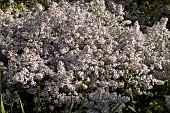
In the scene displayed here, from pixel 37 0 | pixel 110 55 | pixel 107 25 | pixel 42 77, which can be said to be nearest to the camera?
pixel 42 77

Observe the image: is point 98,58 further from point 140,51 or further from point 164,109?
point 164,109

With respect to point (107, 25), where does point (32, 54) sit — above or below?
below

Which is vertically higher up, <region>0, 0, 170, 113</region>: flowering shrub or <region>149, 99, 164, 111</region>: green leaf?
<region>0, 0, 170, 113</region>: flowering shrub

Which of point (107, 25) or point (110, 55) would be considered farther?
point (107, 25)

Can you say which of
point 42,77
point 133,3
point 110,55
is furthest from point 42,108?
point 133,3

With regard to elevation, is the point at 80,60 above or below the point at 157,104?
above

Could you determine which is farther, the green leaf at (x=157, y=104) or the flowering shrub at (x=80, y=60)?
the green leaf at (x=157, y=104)

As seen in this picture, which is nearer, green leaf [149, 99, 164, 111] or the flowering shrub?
the flowering shrub

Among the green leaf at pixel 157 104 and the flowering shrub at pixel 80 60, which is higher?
the flowering shrub at pixel 80 60
